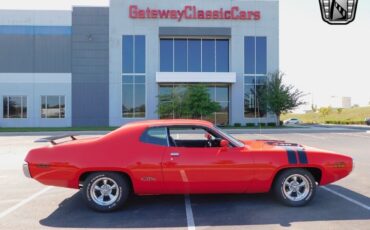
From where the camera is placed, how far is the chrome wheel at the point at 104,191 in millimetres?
5121

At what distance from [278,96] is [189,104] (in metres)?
8.42

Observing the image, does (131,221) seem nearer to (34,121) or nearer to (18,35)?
(34,121)

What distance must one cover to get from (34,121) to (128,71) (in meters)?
10.5

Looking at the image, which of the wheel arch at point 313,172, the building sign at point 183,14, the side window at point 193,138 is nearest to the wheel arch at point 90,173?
the side window at point 193,138

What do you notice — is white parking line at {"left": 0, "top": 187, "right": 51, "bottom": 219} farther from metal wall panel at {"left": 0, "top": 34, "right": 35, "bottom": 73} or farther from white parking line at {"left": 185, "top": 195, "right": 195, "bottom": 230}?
metal wall panel at {"left": 0, "top": 34, "right": 35, "bottom": 73}

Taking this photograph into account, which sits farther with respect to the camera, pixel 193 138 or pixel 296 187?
pixel 193 138

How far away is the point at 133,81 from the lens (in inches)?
1187

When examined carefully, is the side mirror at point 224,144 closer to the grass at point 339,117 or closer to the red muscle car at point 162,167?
the red muscle car at point 162,167

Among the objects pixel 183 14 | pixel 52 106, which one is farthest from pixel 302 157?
pixel 52 106

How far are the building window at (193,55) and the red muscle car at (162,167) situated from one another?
25.9m

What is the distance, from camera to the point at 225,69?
102 ft

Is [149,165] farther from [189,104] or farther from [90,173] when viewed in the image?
[189,104]

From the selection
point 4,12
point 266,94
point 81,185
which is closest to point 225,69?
point 266,94

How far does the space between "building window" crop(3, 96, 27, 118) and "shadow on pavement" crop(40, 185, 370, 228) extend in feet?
92.2
